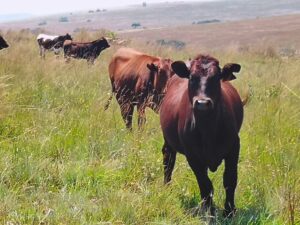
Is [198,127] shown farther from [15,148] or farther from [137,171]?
[15,148]

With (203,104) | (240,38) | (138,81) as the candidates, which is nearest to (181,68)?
(203,104)

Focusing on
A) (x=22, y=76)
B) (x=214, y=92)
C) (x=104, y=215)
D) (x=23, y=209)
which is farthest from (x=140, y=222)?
(x=22, y=76)

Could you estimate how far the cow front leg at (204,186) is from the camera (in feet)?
16.9

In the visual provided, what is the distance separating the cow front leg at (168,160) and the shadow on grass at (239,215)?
579 millimetres

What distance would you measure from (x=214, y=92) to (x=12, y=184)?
1.84m

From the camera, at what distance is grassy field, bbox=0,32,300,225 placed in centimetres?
477

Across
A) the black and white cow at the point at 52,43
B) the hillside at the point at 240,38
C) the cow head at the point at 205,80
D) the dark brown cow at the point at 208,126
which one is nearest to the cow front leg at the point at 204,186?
the dark brown cow at the point at 208,126

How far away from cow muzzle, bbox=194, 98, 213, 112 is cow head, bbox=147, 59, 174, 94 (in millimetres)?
3353

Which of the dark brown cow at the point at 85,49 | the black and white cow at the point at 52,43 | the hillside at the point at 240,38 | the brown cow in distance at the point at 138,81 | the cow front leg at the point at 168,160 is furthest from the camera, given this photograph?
the hillside at the point at 240,38

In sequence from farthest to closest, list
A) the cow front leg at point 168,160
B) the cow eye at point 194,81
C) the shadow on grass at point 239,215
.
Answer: the cow front leg at point 168,160 → the cow eye at point 194,81 → the shadow on grass at point 239,215

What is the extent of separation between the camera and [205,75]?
16.6 ft

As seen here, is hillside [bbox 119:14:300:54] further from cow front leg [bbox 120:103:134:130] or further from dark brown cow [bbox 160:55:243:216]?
dark brown cow [bbox 160:55:243:216]

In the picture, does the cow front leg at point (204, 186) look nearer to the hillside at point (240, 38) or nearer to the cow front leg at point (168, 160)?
the cow front leg at point (168, 160)

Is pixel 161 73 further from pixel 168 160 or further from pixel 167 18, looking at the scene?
pixel 167 18
